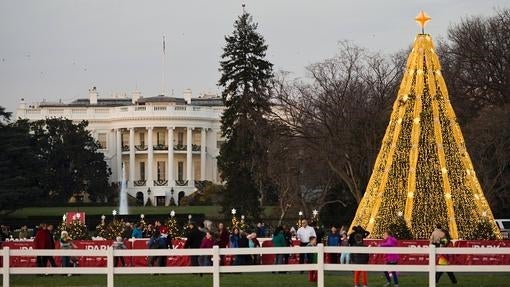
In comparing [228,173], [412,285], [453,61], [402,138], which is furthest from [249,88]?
[412,285]

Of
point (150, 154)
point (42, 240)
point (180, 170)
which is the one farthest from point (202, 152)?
point (42, 240)

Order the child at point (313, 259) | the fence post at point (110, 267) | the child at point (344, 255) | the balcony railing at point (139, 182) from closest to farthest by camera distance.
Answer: the fence post at point (110, 267)
the child at point (313, 259)
the child at point (344, 255)
the balcony railing at point (139, 182)

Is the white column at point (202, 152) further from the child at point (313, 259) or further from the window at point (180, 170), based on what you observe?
the child at point (313, 259)

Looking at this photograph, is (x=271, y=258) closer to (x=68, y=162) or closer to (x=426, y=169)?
(x=426, y=169)

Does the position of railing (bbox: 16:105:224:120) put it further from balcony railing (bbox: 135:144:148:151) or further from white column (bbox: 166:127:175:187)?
balcony railing (bbox: 135:144:148:151)

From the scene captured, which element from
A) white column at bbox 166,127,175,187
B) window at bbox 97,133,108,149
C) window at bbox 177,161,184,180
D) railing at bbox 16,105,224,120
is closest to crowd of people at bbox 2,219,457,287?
white column at bbox 166,127,175,187

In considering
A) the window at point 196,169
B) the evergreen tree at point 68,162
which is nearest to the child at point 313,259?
the evergreen tree at point 68,162

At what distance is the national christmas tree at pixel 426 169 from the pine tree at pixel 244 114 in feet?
118

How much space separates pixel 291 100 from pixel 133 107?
7332 centimetres

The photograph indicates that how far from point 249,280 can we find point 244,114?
49453 millimetres

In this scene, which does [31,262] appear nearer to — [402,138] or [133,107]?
[402,138]

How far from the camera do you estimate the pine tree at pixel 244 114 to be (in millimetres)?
80438

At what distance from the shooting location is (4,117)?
85.8 meters

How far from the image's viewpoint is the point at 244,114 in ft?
270
